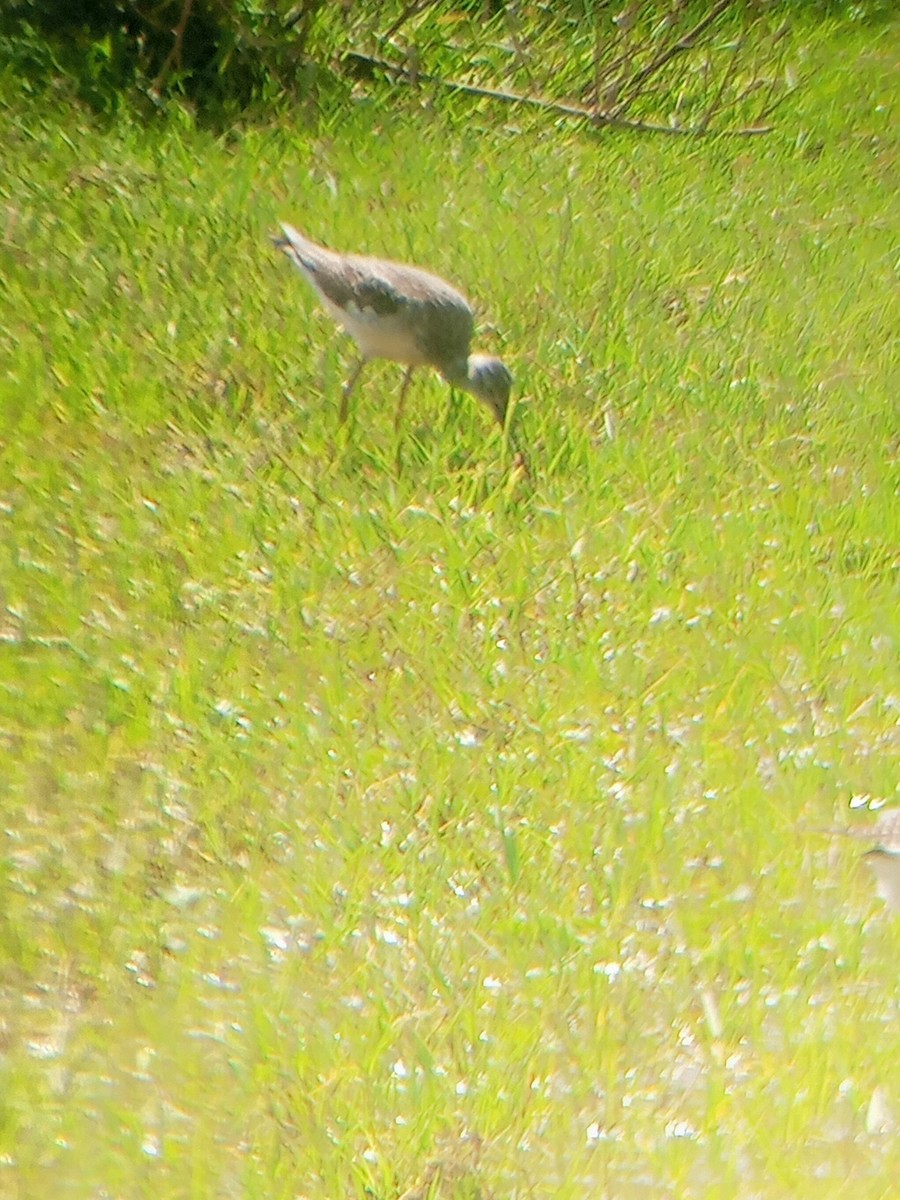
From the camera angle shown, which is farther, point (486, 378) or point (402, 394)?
point (486, 378)

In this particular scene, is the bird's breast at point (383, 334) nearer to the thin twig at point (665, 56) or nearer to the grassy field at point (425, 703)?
the grassy field at point (425, 703)

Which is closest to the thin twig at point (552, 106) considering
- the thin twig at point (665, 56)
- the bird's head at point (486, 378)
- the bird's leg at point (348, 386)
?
the thin twig at point (665, 56)

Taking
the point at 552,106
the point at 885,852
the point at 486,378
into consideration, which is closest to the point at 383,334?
the point at 486,378

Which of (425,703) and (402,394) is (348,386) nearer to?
(402,394)

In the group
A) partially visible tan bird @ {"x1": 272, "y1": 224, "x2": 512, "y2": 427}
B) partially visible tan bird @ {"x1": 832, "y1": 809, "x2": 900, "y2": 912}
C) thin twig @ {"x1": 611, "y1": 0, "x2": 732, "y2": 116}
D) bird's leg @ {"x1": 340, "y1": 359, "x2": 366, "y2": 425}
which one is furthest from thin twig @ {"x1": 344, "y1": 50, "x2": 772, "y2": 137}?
partially visible tan bird @ {"x1": 832, "y1": 809, "x2": 900, "y2": 912}

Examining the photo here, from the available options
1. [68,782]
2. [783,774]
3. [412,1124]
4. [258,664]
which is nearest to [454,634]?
[258,664]

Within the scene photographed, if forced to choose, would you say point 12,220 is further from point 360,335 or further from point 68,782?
point 68,782

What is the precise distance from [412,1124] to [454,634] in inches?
37.5

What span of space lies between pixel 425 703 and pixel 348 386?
2.70ft

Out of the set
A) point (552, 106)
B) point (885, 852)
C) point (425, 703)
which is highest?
point (552, 106)

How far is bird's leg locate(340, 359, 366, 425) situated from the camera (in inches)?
122

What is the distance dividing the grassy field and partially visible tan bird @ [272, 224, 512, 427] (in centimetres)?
6

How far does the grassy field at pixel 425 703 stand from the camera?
196 cm

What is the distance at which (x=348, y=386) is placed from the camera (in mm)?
3180
